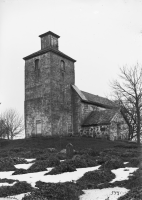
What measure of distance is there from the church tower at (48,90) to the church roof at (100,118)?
246 cm

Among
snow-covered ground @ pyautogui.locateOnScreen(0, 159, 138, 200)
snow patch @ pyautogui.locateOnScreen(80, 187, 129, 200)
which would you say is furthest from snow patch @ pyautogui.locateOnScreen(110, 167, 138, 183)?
snow patch @ pyautogui.locateOnScreen(80, 187, 129, 200)

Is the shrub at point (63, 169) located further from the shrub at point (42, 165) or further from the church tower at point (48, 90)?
the church tower at point (48, 90)

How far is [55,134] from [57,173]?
64.3 feet

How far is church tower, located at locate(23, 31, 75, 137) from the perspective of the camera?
31438 millimetres

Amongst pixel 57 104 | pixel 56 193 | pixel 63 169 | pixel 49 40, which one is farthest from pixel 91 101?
pixel 56 193

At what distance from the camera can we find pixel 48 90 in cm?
3148

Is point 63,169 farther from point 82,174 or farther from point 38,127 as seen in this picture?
point 38,127

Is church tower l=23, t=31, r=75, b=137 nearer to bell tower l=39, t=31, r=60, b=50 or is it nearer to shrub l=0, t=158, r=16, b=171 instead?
bell tower l=39, t=31, r=60, b=50

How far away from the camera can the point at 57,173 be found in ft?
37.3

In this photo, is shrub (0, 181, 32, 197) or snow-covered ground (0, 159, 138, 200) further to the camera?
shrub (0, 181, 32, 197)

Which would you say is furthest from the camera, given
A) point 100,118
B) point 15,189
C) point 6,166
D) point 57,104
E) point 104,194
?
point 100,118

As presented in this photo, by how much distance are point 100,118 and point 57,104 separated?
5.55m

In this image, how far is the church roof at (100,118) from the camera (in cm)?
3170

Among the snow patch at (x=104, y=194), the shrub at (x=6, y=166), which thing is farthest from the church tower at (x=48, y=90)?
the snow patch at (x=104, y=194)
